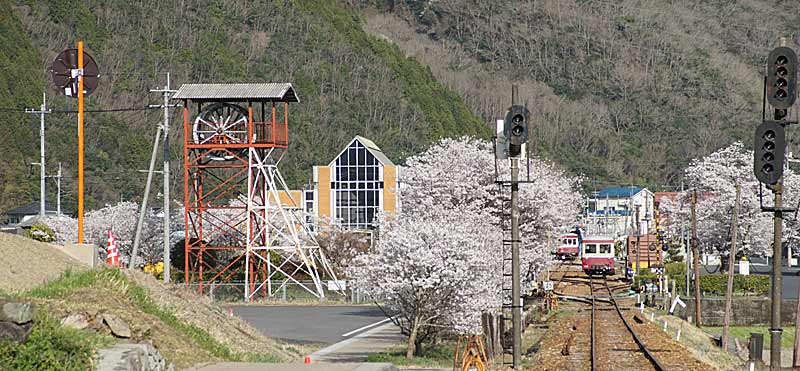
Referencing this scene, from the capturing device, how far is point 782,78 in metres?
17.3

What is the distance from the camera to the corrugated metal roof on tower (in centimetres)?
5744

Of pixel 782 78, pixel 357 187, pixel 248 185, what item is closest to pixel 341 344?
pixel 782 78

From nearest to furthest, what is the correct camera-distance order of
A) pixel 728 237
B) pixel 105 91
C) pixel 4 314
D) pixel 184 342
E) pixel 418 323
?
1. pixel 4 314
2. pixel 184 342
3. pixel 418 323
4. pixel 728 237
5. pixel 105 91

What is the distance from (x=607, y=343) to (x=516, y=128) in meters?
10.1

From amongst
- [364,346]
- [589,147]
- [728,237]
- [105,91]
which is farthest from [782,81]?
A: [589,147]

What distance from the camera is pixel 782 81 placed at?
1730 cm

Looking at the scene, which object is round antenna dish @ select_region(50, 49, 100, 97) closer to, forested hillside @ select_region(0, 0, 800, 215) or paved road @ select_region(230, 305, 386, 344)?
paved road @ select_region(230, 305, 386, 344)

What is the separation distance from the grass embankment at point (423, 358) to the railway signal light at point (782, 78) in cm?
1642

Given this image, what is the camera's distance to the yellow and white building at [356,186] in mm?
87125

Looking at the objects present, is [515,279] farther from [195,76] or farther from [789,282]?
[195,76]

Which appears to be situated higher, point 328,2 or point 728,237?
point 328,2

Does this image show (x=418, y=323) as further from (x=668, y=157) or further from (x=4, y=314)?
(x=668, y=157)

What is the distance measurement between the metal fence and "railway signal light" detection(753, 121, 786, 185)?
133ft

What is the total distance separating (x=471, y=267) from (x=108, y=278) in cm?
1989
